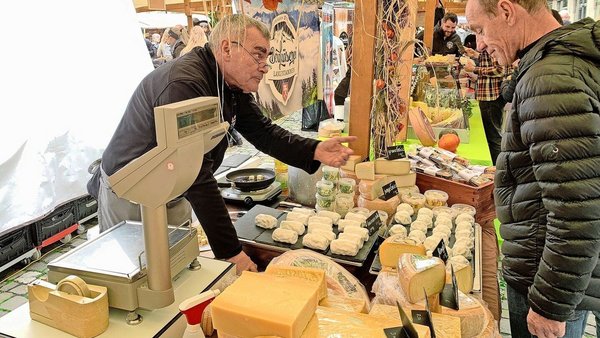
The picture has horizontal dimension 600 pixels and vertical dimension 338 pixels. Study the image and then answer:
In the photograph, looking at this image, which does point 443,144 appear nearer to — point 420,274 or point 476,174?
point 476,174

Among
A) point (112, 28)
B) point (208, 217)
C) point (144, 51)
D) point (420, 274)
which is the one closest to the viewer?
point (420, 274)

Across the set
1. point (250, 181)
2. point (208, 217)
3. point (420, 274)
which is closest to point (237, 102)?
point (250, 181)

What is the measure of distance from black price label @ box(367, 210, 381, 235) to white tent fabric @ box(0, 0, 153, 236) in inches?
114

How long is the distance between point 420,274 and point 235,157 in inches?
83.4

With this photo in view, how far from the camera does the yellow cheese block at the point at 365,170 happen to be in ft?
7.43

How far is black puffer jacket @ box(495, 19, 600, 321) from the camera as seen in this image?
1306mm

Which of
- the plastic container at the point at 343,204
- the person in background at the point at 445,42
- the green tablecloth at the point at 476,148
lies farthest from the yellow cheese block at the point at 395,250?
the person in background at the point at 445,42

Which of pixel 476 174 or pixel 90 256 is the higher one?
pixel 90 256

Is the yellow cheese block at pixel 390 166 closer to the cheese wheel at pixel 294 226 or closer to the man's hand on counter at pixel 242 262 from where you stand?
the cheese wheel at pixel 294 226

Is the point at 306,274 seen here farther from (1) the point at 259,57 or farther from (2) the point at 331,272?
(1) the point at 259,57

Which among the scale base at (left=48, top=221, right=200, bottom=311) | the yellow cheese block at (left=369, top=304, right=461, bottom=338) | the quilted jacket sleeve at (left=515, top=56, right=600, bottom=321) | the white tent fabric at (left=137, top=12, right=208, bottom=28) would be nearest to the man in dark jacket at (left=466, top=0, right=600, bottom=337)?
the quilted jacket sleeve at (left=515, top=56, right=600, bottom=321)

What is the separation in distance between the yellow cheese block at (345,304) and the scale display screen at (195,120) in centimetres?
52

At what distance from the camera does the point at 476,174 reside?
248cm

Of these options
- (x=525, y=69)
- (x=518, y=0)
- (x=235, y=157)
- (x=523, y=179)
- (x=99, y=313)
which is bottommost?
(x=235, y=157)
